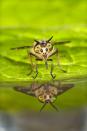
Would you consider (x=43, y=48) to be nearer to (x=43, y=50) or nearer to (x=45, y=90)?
(x=43, y=50)

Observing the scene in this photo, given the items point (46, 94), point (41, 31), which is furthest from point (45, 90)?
point (41, 31)

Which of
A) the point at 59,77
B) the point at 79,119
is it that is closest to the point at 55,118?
the point at 79,119

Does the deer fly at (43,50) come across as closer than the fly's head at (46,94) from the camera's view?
No

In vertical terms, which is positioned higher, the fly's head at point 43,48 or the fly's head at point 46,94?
the fly's head at point 43,48

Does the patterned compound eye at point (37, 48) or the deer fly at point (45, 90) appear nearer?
the deer fly at point (45, 90)

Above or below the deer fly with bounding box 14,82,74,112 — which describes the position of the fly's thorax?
above

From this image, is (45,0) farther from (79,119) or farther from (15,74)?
(79,119)

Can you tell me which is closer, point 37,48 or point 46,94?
point 46,94
